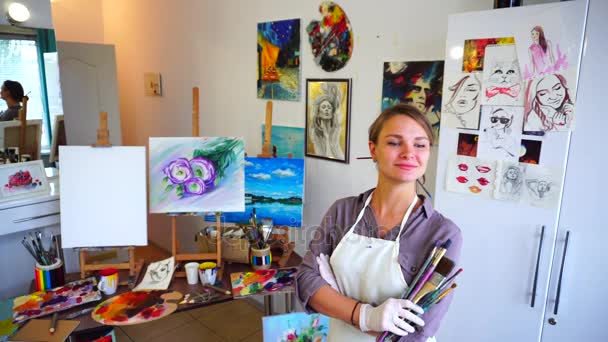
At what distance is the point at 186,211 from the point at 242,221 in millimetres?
394

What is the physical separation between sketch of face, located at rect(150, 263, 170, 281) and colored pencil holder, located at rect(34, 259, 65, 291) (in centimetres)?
40

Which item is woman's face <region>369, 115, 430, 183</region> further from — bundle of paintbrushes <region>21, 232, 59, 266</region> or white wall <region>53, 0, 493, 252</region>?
bundle of paintbrushes <region>21, 232, 59, 266</region>

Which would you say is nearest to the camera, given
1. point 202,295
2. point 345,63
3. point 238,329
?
point 202,295

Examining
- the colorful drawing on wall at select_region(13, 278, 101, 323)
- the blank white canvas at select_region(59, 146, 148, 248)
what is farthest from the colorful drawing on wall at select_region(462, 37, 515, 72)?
the colorful drawing on wall at select_region(13, 278, 101, 323)

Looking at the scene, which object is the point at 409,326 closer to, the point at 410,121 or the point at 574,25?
the point at 410,121

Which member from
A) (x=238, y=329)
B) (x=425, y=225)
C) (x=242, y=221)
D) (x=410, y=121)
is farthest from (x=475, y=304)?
(x=238, y=329)

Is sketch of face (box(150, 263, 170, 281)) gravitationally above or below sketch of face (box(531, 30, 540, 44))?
below

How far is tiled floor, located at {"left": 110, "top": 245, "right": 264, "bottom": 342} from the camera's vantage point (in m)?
2.65

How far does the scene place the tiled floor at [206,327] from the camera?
2646mm

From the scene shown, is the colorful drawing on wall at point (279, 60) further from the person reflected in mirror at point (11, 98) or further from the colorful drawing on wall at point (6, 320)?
the colorful drawing on wall at point (6, 320)

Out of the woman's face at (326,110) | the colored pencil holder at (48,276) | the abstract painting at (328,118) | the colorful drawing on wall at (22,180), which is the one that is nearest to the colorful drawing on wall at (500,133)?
the abstract painting at (328,118)

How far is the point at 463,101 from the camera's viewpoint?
4.78 ft

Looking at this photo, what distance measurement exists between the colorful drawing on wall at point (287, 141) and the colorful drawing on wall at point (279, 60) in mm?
194

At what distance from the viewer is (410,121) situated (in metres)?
1.09
